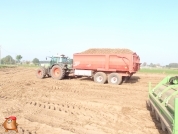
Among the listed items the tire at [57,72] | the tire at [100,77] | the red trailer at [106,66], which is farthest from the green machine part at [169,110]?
the tire at [57,72]

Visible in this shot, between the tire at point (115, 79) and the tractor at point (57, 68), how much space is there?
3769mm

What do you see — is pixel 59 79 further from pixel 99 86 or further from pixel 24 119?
pixel 24 119

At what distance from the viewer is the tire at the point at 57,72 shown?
15500 mm

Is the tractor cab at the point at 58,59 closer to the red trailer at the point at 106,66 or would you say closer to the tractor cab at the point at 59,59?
the tractor cab at the point at 59,59

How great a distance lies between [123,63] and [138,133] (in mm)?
8841

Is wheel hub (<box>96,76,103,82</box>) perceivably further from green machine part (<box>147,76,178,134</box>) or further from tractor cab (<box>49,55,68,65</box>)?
green machine part (<box>147,76,178,134</box>)

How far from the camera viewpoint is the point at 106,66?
14.0m

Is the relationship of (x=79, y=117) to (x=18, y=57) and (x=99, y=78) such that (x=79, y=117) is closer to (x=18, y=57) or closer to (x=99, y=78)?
(x=99, y=78)

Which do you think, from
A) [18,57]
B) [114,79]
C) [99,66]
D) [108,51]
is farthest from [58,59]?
[18,57]

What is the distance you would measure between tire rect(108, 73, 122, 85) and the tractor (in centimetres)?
377

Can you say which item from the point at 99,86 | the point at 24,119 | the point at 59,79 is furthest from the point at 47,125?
the point at 59,79

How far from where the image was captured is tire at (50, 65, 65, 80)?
1550 cm

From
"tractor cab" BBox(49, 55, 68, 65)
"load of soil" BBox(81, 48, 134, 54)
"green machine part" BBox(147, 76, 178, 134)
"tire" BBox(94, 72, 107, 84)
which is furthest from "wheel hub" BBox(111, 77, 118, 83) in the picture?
"green machine part" BBox(147, 76, 178, 134)

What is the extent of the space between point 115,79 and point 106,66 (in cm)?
110
